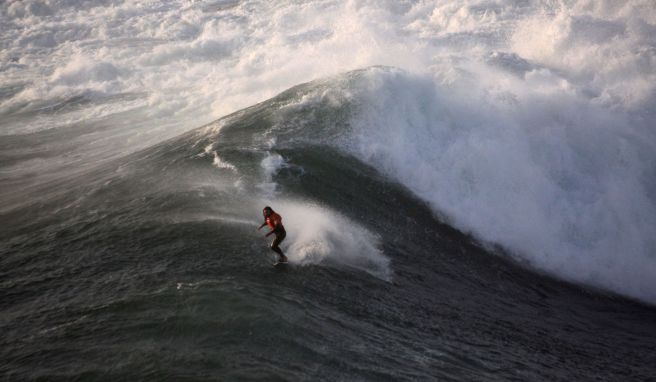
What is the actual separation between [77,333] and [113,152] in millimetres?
14009

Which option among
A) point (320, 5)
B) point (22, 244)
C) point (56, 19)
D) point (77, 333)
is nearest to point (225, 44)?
point (320, 5)

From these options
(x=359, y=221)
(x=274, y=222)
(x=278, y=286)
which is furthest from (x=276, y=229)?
(x=359, y=221)

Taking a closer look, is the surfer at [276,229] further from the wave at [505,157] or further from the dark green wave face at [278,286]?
the wave at [505,157]

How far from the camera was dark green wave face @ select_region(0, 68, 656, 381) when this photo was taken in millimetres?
7590

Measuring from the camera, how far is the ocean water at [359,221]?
805 cm

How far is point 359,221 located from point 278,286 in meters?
4.01

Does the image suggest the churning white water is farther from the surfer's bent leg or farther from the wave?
the surfer's bent leg

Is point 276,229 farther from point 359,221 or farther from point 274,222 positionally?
point 359,221

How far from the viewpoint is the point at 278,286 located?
30.3ft

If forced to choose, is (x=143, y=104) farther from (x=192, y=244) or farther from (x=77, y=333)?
(x=77, y=333)

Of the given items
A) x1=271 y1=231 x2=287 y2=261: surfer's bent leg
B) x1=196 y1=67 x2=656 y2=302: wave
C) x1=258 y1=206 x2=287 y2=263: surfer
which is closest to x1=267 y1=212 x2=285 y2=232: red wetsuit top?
x1=258 y1=206 x2=287 y2=263: surfer

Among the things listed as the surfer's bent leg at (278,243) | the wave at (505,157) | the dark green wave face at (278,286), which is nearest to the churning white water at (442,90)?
the wave at (505,157)

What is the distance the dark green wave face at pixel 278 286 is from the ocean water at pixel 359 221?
0.06m

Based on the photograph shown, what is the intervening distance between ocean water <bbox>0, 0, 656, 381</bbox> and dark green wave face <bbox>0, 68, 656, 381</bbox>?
0.18 ft
